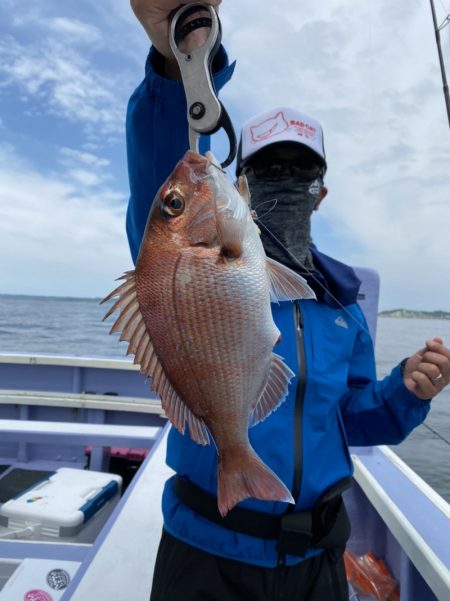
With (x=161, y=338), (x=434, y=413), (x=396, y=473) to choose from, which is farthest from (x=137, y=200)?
(x=434, y=413)

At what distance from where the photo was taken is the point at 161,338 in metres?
1.10

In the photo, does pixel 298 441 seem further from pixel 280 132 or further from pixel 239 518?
pixel 280 132

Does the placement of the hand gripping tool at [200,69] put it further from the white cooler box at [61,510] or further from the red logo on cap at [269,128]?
the white cooler box at [61,510]

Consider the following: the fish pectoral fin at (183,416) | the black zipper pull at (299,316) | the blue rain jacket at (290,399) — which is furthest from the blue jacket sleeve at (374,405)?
the fish pectoral fin at (183,416)

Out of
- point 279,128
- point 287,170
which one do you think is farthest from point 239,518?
point 279,128

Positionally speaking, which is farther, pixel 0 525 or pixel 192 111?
pixel 0 525

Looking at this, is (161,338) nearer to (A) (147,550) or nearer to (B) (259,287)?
(B) (259,287)

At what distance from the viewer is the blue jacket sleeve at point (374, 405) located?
1571 mm

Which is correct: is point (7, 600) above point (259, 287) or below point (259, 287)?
below

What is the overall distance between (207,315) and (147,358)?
0.20 meters

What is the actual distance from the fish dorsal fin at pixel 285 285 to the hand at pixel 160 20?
0.58m

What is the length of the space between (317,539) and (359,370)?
24.8 inches

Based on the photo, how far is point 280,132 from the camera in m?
1.65

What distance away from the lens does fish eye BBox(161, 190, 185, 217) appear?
3.67ft
